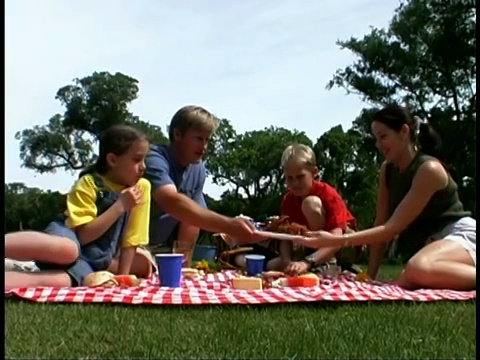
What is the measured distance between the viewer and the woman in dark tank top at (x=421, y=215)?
127 inches

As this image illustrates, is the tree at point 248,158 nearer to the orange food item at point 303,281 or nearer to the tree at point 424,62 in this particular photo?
the tree at point 424,62

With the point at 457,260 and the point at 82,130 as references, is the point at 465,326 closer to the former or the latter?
the point at 457,260

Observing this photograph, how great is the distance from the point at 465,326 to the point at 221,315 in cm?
76

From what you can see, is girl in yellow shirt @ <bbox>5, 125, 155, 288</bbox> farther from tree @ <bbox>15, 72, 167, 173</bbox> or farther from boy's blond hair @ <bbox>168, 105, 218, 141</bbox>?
tree @ <bbox>15, 72, 167, 173</bbox>

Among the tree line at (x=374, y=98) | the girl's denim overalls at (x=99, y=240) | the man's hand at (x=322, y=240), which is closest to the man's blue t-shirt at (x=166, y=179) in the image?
the girl's denim overalls at (x=99, y=240)

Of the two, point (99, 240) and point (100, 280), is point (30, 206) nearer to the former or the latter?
point (99, 240)

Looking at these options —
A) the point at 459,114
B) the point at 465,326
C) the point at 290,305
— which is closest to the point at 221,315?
the point at 290,305

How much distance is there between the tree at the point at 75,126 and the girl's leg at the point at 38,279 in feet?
42.1

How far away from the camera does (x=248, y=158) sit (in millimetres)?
24812

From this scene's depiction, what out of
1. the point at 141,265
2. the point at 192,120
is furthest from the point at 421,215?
the point at 141,265

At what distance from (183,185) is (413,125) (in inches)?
51.9

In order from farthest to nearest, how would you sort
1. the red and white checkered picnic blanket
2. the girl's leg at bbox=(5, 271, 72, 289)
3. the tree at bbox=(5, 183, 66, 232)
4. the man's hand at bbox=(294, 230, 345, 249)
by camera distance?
the tree at bbox=(5, 183, 66, 232) < the man's hand at bbox=(294, 230, 345, 249) < the girl's leg at bbox=(5, 271, 72, 289) < the red and white checkered picnic blanket

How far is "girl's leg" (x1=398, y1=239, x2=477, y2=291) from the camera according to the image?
321cm

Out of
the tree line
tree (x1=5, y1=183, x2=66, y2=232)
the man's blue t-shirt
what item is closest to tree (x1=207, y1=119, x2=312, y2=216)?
the tree line
